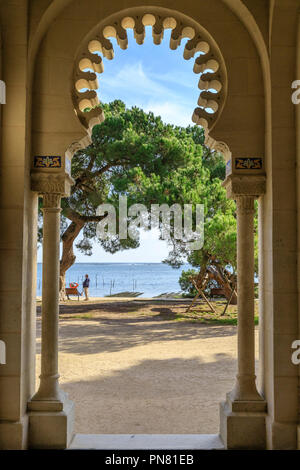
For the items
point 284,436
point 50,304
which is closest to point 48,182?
point 50,304

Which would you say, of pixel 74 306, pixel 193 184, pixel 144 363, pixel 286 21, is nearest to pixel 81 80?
pixel 286 21

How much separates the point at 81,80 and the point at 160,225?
9.63 metres

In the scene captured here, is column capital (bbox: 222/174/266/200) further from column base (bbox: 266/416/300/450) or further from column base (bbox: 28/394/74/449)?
column base (bbox: 28/394/74/449)

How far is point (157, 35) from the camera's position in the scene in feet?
13.0

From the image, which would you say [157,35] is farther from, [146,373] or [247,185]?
[146,373]

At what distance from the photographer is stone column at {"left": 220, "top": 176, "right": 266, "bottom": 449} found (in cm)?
352

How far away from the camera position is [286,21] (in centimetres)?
359

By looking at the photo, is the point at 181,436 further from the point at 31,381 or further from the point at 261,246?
the point at 261,246

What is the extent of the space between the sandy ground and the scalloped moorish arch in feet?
10.7

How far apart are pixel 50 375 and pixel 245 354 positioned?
1.86 meters

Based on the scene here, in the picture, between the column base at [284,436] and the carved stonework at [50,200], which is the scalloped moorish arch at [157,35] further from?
the column base at [284,436]

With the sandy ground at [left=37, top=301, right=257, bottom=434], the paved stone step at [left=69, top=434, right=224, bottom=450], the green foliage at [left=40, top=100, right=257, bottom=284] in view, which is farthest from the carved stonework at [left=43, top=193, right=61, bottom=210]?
the green foliage at [left=40, top=100, right=257, bottom=284]

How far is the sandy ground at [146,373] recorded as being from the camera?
177 inches

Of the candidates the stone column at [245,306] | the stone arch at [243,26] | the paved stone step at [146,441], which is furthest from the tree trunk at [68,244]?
the stone column at [245,306]
